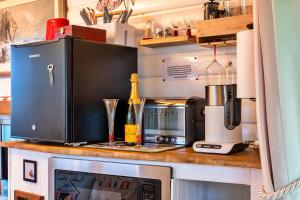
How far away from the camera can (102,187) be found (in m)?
1.71

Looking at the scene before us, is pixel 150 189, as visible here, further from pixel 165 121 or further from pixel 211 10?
pixel 211 10

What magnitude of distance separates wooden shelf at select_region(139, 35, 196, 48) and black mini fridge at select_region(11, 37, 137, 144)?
4.8 inches

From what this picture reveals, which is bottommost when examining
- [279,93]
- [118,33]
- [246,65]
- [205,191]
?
[205,191]

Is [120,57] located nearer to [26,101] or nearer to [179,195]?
[26,101]

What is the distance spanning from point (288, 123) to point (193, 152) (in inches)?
19.9

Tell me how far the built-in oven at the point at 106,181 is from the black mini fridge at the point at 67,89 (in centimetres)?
15

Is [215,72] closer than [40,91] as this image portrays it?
No

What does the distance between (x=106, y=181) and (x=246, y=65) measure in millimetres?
737

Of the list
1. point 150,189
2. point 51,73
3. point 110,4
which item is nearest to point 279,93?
point 150,189

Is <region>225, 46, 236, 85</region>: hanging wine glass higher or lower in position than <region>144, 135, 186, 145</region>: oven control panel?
higher

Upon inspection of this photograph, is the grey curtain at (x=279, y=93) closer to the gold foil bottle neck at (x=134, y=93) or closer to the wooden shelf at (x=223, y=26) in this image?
the wooden shelf at (x=223, y=26)

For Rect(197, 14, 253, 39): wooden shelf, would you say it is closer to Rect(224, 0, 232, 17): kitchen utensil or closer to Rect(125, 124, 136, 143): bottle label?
Rect(224, 0, 232, 17): kitchen utensil

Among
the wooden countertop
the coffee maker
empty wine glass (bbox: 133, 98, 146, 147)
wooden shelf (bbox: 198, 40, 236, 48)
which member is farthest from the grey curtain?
empty wine glass (bbox: 133, 98, 146, 147)

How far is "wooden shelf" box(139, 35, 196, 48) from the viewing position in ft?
6.58
